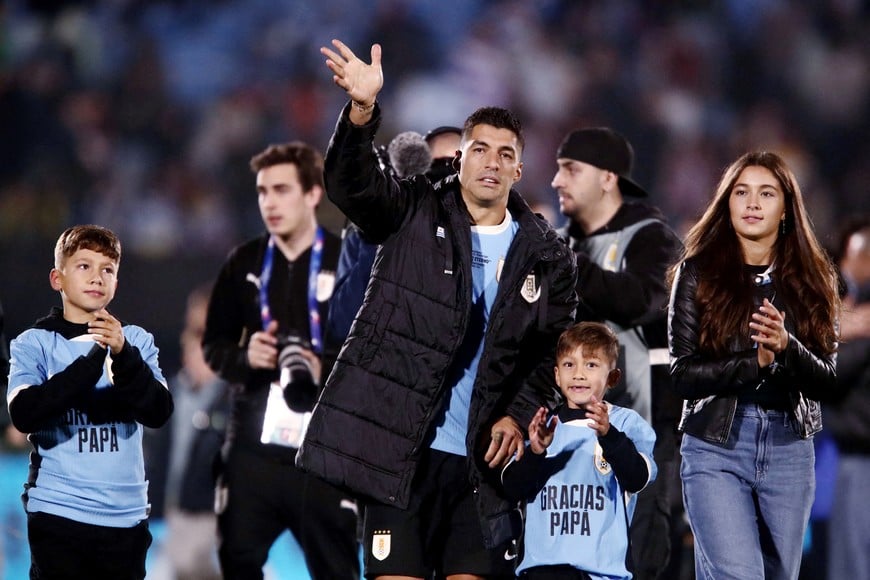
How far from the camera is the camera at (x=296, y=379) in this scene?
5297mm

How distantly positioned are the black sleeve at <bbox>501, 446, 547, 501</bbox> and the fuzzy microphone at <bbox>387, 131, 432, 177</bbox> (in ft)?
4.89

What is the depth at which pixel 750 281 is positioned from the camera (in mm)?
4656

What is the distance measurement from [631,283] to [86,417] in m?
2.37

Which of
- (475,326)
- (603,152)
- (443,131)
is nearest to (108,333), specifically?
(475,326)

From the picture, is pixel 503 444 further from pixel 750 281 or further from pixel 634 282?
pixel 634 282

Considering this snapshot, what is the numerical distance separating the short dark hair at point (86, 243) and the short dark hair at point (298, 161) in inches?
53.3

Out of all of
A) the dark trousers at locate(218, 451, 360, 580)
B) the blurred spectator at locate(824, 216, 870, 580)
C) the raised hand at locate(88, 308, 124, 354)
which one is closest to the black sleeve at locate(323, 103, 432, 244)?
the raised hand at locate(88, 308, 124, 354)

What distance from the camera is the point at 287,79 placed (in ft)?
44.4

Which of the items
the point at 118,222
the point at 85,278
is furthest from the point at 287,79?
the point at 85,278

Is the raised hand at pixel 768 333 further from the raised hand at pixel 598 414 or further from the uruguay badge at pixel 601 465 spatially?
the uruguay badge at pixel 601 465

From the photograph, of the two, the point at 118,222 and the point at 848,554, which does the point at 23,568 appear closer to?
the point at 848,554

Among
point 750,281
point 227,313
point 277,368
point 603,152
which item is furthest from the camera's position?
point 603,152

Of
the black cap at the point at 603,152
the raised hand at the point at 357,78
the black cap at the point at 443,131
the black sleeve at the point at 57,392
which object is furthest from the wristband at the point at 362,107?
the black cap at the point at 603,152

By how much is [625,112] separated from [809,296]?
8971 millimetres
